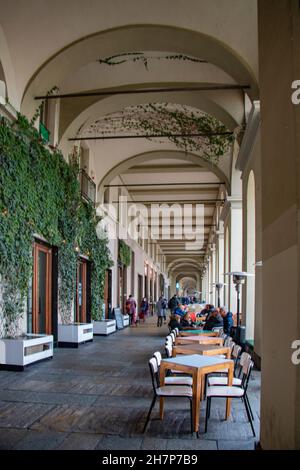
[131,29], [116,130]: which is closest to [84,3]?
[131,29]

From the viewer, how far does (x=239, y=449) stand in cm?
389

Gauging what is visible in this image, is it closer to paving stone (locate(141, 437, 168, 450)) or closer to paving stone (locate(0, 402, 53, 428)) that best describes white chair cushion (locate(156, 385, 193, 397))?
paving stone (locate(141, 437, 168, 450))

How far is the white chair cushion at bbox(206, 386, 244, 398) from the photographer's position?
4.49 metres

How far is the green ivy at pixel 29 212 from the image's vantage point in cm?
784

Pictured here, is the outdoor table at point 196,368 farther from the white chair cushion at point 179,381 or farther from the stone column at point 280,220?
the stone column at point 280,220

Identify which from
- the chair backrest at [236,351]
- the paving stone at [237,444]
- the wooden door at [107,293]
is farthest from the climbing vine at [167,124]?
the paving stone at [237,444]

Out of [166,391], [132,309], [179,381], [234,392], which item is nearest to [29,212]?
[179,381]

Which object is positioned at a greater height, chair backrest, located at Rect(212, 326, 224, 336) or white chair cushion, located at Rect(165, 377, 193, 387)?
white chair cushion, located at Rect(165, 377, 193, 387)

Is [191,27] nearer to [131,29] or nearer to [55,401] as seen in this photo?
[131,29]

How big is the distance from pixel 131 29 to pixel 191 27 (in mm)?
981

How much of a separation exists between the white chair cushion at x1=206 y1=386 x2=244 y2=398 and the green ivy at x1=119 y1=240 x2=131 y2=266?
1376 cm

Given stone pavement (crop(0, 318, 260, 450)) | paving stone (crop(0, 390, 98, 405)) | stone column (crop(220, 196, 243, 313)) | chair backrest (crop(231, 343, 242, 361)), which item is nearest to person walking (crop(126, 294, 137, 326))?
stone column (crop(220, 196, 243, 313))

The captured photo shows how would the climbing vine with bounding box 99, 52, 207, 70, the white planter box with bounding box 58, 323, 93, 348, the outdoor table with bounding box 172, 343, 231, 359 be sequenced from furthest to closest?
the white planter box with bounding box 58, 323, 93, 348 → the climbing vine with bounding box 99, 52, 207, 70 → the outdoor table with bounding box 172, 343, 231, 359

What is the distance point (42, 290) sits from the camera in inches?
400
